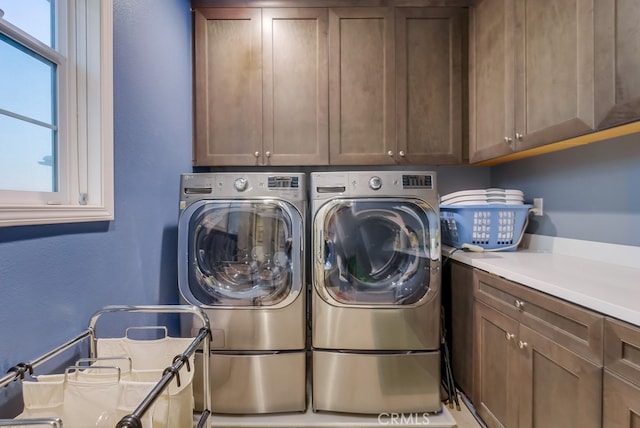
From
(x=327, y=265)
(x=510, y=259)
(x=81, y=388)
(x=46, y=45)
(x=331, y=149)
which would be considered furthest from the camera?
(x=331, y=149)

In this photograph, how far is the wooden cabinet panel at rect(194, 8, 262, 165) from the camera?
1.99 m

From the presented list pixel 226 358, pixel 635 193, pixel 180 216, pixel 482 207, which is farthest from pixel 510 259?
pixel 180 216

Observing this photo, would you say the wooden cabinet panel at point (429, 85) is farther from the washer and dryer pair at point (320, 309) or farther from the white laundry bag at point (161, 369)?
the white laundry bag at point (161, 369)

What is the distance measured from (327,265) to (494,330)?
2.74 ft

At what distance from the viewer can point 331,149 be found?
2.02m

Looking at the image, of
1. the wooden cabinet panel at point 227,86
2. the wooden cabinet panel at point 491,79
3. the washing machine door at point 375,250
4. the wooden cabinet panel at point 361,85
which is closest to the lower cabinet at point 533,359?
the washing machine door at point 375,250

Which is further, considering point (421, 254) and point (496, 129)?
point (496, 129)

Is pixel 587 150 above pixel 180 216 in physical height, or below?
above

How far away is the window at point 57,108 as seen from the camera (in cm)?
100

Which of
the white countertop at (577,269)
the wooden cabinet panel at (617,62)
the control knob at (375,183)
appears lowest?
the white countertop at (577,269)

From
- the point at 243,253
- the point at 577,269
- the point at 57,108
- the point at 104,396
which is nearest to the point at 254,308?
the point at 243,253

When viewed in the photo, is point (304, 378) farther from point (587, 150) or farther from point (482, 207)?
point (587, 150)

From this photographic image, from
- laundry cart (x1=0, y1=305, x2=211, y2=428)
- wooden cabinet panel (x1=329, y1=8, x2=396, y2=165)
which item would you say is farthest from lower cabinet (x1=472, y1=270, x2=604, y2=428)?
laundry cart (x1=0, y1=305, x2=211, y2=428)

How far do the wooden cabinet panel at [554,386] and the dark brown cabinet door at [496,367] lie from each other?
46 mm
